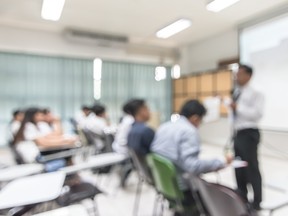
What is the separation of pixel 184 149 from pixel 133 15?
12.9ft

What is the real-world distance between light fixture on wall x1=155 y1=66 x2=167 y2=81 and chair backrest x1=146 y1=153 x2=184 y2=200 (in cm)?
562

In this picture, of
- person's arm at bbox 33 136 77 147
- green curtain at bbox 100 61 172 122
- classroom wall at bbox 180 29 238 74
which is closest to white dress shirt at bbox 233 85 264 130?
person's arm at bbox 33 136 77 147

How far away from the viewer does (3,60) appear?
5.50 m

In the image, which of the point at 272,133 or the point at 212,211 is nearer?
the point at 212,211

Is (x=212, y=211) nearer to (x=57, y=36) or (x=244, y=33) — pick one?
(x=244, y=33)

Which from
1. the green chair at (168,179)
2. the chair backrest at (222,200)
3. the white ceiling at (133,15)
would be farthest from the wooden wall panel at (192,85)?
the chair backrest at (222,200)

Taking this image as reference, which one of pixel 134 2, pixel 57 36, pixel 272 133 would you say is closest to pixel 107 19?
pixel 134 2

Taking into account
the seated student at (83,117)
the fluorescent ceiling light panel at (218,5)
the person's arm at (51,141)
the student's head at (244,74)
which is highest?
the fluorescent ceiling light panel at (218,5)

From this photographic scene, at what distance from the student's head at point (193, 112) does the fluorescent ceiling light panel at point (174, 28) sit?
3749mm

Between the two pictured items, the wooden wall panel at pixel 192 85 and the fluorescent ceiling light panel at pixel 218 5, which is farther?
the wooden wall panel at pixel 192 85

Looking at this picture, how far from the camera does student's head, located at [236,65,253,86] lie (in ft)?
7.75

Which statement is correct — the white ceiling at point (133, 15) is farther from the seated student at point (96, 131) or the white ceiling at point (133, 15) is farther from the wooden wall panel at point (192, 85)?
the seated student at point (96, 131)

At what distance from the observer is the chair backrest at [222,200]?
0.95 meters

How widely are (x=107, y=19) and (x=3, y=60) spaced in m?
2.50
